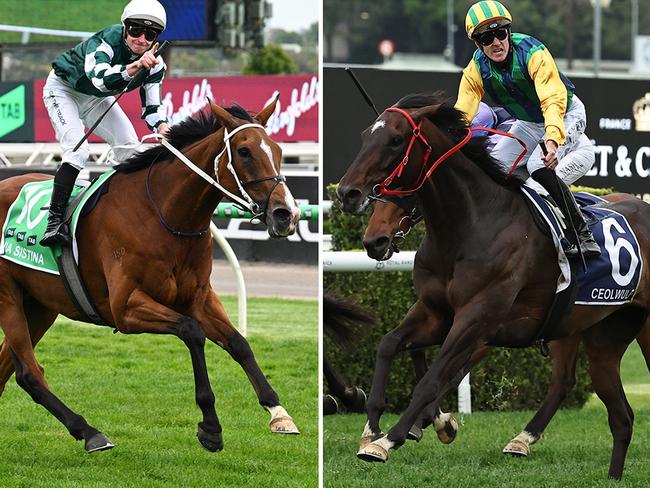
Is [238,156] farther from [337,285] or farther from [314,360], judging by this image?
[314,360]

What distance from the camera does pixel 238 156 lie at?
194 inches

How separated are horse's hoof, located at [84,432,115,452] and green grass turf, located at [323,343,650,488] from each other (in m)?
0.96

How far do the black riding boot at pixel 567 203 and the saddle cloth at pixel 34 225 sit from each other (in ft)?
6.26

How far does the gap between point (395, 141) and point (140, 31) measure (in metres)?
1.32

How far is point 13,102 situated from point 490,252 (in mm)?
12978

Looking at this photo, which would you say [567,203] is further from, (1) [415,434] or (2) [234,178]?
(2) [234,178]

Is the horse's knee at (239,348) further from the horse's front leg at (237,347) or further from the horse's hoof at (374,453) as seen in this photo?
the horse's hoof at (374,453)

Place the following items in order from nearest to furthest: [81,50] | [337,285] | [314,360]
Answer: [81,50]
[337,285]
[314,360]

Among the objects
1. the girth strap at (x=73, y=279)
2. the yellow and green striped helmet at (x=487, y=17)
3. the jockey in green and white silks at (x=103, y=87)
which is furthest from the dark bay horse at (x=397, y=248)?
the girth strap at (x=73, y=279)

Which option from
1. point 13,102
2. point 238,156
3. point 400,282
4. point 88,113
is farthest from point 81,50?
point 13,102

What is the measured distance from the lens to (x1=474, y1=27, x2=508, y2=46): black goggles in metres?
5.22

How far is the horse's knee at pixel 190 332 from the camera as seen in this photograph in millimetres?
4887

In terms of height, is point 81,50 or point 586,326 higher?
point 81,50

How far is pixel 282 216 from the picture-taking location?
4.73 metres
